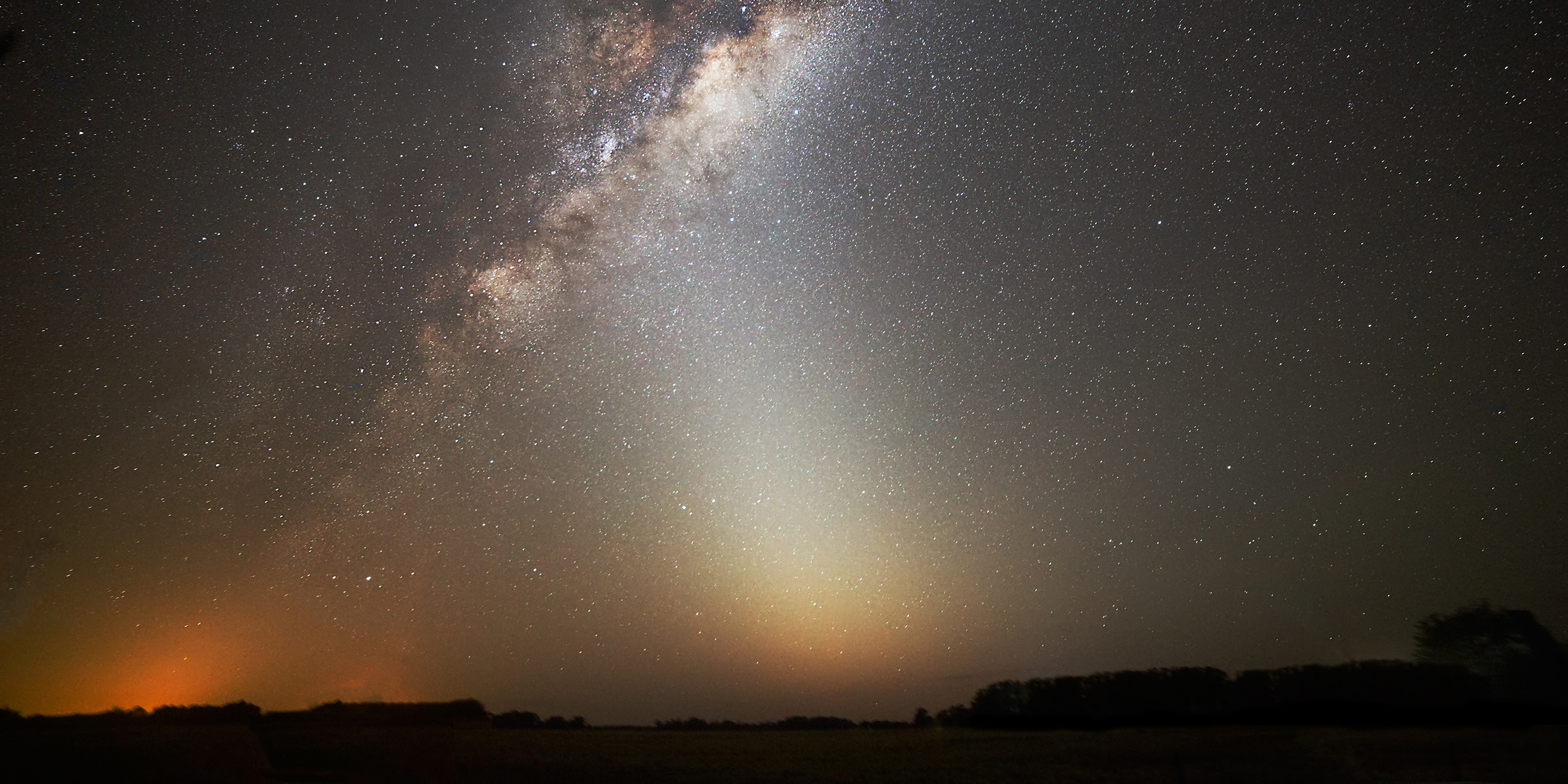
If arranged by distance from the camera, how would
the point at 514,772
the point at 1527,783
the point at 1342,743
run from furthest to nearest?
the point at 1342,743
the point at 514,772
the point at 1527,783

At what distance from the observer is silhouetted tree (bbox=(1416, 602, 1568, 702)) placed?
20.2m

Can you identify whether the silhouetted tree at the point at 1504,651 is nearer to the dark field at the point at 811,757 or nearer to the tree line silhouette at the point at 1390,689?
the tree line silhouette at the point at 1390,689

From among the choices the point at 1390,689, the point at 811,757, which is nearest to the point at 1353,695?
the point at 1390,689

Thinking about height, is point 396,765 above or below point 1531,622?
below

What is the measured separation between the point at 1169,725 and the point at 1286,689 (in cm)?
471

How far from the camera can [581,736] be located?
26609mm

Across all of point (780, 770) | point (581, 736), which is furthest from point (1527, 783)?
point (581, 736)

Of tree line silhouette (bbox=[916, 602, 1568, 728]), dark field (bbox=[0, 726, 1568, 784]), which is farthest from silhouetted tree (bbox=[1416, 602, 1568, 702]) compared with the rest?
dark field (bbox=[0, 726, 1568, 784])

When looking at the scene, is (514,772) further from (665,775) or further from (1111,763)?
(1111,763)

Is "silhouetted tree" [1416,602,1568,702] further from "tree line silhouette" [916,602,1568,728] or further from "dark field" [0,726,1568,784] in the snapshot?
"dark field" [0,726,1568,784]

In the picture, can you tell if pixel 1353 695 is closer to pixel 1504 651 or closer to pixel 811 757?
pixel 1504 651

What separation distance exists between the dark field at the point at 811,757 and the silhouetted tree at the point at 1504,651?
3270mm

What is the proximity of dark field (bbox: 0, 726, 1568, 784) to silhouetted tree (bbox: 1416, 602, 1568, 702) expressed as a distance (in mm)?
3270

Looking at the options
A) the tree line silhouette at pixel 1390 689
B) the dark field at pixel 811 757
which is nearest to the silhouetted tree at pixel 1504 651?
the tree line silhouette at pixel 1390 689
